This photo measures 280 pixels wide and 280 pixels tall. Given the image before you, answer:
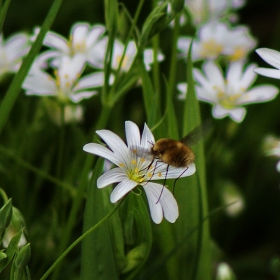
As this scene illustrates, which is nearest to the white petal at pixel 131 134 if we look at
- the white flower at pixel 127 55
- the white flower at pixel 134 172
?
the white flower at pixel 134 172

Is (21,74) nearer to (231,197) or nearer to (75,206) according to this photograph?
(75,206)

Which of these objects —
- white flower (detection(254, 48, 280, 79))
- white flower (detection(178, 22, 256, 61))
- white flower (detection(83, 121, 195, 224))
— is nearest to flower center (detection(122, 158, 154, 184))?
white flower (detection(83, 121, 195, 224))

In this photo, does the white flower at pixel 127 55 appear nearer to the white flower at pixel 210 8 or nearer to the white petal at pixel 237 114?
the white petal at pixel 237 114

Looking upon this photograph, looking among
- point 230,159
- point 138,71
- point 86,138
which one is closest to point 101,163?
point 138,71

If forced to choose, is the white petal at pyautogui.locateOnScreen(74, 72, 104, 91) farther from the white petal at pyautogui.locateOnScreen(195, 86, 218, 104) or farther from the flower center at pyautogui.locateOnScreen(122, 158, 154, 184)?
the flower center at pyautogui.locateOnScreen(122, 158, 154, 184)

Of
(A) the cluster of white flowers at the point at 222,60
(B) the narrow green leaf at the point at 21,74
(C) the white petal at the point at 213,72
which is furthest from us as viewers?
(C) the white petal at the point at 213,72

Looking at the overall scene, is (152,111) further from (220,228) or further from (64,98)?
(220,228)

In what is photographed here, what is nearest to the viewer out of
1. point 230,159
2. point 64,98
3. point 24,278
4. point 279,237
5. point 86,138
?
point 24,278
